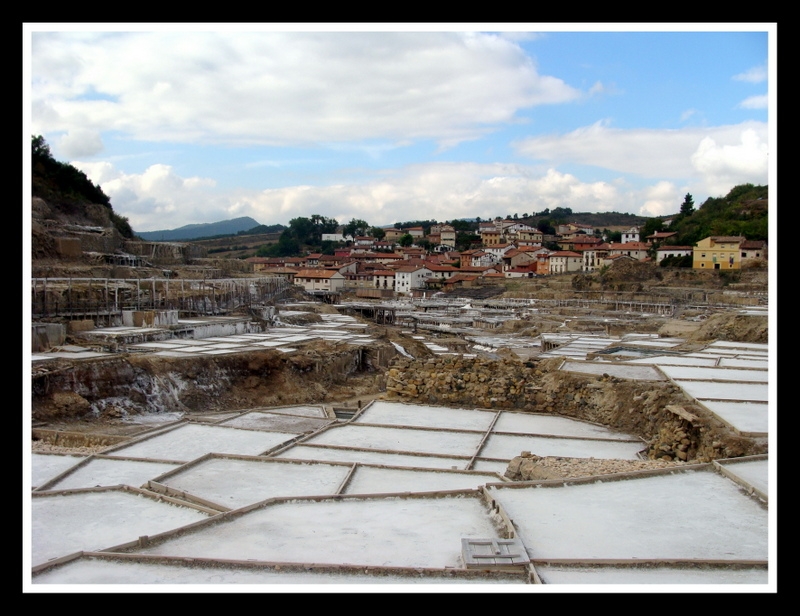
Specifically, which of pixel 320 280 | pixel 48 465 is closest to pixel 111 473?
pixel 48 465

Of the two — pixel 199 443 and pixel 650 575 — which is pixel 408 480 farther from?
pixel 199 443

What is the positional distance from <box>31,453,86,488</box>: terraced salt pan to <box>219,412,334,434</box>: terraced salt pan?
2.77 meters

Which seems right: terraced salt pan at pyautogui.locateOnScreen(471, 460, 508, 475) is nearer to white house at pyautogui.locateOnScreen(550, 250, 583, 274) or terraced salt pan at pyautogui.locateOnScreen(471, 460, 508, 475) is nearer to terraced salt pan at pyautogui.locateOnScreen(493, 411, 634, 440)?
terraced salt pan at pyautogui.locateOnScreen(493, 411, 634, 440)

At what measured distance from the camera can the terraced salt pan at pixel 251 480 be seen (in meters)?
6.86

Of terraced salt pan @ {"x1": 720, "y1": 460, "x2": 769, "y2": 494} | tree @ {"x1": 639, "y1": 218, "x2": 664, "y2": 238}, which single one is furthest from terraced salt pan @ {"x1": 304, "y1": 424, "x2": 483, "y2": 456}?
tree @ {"x1": 639, "y1": 218, "x2": 664, "y2": 238}

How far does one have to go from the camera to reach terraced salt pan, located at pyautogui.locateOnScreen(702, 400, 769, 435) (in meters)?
7.79

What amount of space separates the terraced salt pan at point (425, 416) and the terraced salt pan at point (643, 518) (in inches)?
169

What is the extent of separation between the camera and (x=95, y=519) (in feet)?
19.8

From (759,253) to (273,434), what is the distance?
4519 centimetres

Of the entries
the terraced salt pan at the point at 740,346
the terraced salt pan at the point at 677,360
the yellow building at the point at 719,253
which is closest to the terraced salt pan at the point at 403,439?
the terraced salt pan at the point at 677,360

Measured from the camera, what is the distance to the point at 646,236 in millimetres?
65750
